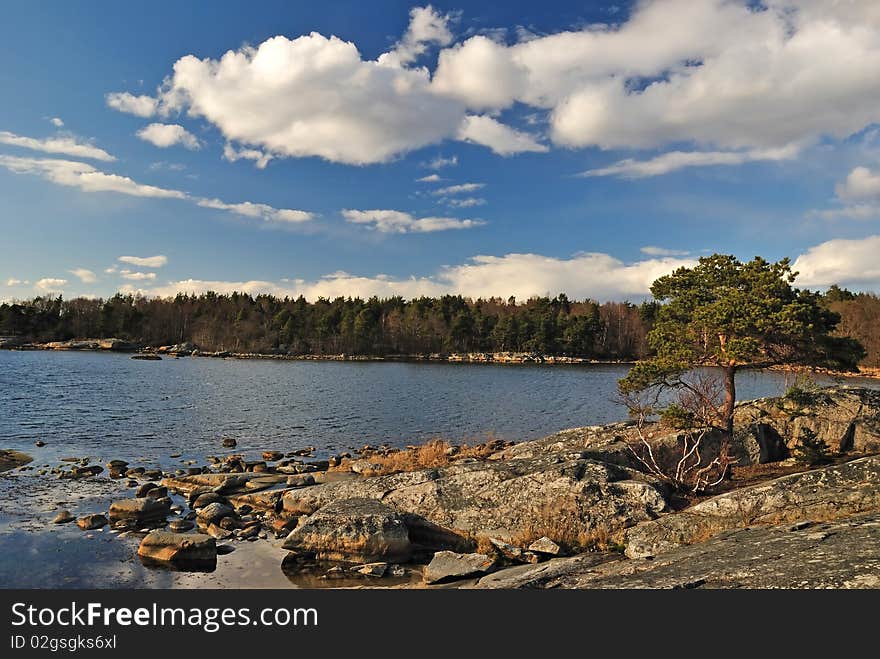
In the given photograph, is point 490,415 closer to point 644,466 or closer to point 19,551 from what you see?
point 644,466

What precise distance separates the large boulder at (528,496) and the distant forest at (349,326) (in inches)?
5123

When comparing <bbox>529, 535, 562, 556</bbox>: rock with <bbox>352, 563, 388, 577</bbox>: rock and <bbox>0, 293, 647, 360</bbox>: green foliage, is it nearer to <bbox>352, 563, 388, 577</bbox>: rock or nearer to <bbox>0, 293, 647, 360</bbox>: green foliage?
<bbox>352, 563, 388, 577</bbox>: rock

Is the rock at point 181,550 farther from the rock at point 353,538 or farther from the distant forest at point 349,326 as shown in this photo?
the distant forest at point 349,326

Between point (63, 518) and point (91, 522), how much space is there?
137 cm

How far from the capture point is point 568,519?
17531 mm

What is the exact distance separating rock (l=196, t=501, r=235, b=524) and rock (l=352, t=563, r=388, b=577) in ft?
24.9

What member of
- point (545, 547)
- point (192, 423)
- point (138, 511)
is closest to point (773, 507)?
point (545, 547)

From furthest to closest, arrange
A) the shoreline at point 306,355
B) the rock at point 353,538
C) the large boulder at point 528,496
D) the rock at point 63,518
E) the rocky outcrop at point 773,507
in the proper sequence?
the shoreline at point 306,355, the rock at point 63,518, the large boulder at point 528,496, the rock at point 353,538, the rocky outcrop at point 773,507

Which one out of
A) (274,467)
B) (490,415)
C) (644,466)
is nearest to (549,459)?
(644,466)

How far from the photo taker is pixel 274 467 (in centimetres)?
3080

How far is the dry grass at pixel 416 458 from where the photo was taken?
92.1 feet

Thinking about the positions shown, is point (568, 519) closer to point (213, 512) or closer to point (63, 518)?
point (213, 512)

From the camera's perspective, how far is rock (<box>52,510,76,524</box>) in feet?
66.0

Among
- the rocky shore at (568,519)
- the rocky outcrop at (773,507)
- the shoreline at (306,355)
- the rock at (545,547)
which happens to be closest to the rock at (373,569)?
the rocky shore at (568,519)
